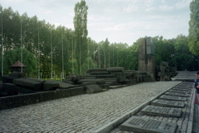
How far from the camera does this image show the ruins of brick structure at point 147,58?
2944 centimetres

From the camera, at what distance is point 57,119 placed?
17.6 feet

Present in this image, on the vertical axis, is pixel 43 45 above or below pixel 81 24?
below

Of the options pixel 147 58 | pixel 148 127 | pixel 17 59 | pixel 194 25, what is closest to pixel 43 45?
pixel 17 59

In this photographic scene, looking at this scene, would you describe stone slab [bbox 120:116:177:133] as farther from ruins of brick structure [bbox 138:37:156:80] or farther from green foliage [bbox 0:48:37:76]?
green foliage [bbox 0:48:37:76]

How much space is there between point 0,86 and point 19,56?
20.9 meters

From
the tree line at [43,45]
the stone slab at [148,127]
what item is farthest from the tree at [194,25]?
the stone slab at [148,127]

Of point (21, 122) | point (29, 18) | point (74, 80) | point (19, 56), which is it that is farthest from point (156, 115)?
point (29, 18)

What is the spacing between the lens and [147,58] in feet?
97.0

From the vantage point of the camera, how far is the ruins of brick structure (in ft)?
96.6

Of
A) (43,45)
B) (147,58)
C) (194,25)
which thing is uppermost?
(194,25)

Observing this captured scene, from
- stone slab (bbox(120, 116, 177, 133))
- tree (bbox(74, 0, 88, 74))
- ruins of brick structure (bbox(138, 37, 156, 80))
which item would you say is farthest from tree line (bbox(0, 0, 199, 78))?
stone slab (bbox(120, 116, 177, 133))

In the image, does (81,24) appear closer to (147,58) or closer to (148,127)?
(147,58)

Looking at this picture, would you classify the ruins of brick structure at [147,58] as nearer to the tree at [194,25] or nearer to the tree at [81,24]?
the tree at [194,25]

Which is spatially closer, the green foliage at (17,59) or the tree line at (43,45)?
the green foliage at (17,59)
